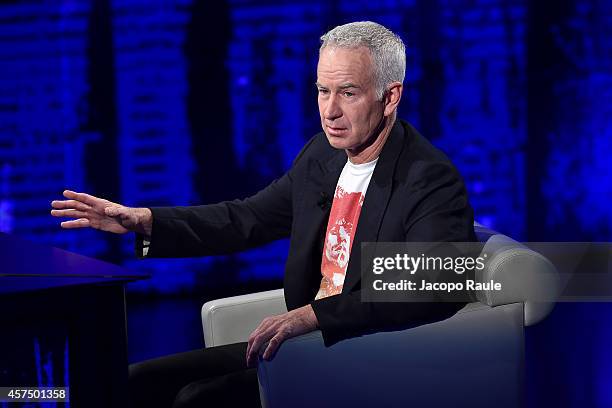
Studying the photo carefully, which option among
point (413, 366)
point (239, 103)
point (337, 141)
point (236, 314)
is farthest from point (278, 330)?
point (239, 103)

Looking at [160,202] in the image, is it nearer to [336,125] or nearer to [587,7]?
[587,7]

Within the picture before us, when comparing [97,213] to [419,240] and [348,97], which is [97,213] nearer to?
[348,97]

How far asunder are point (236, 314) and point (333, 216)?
1.45 feet

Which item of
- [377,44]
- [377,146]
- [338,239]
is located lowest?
[338,239]

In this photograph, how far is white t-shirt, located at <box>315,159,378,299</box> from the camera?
237cm

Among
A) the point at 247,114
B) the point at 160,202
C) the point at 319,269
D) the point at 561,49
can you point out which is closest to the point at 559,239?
the point at 561,49

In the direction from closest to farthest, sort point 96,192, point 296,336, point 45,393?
point 45,393
point 296,336
point 96,192

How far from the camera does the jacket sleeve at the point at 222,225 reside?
8.31 feet

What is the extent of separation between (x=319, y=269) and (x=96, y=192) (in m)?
3.27

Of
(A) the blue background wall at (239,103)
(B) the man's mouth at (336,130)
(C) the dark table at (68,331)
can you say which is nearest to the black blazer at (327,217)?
(B) the man's mouth at (336,130)

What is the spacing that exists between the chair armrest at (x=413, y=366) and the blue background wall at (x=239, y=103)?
3238 millimetres

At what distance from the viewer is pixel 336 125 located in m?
2.32

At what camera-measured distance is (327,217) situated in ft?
8.00

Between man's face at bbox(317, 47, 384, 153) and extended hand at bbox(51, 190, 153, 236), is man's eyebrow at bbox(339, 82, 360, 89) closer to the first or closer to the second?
man's face at bbox(317, 47, 384, 153)
